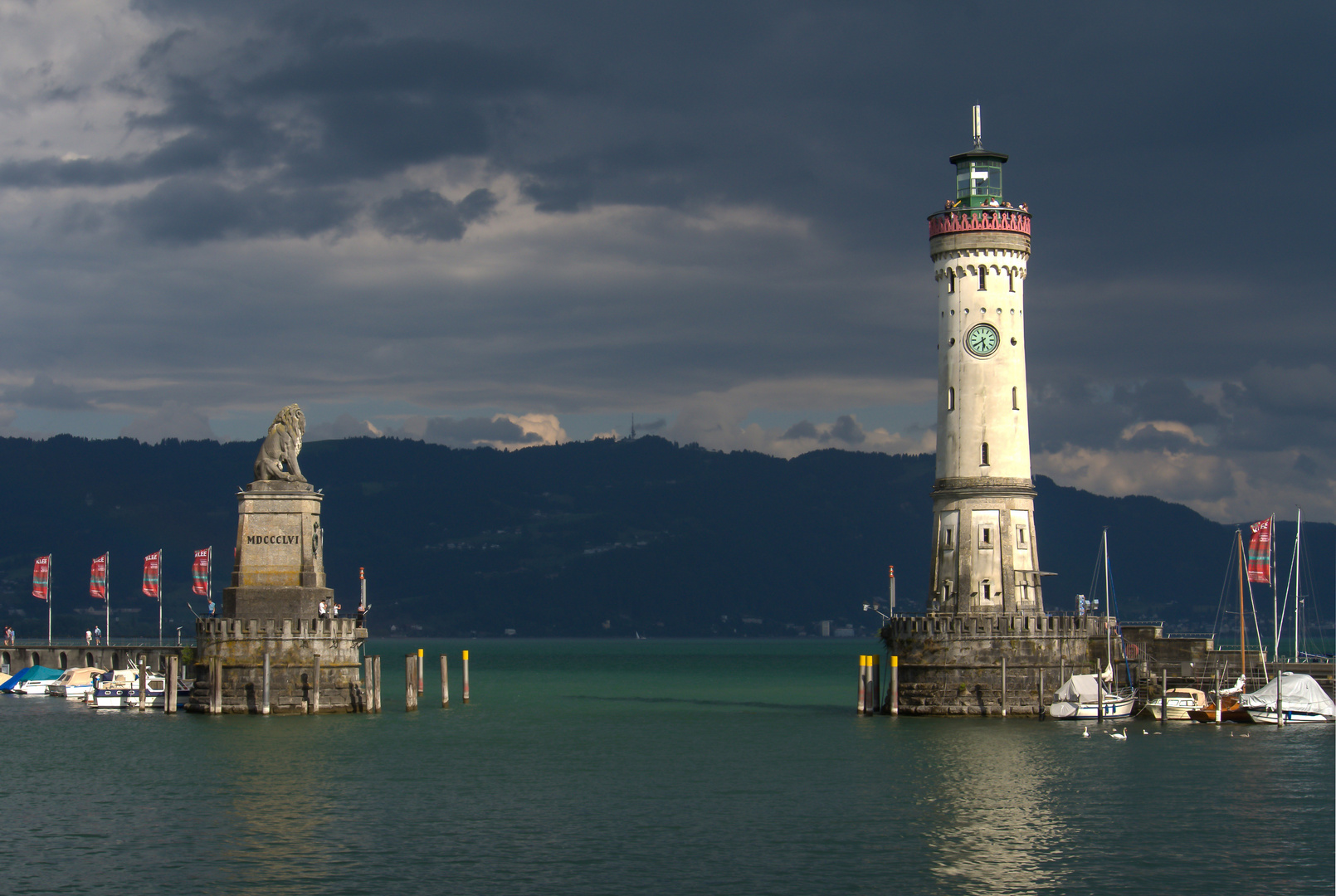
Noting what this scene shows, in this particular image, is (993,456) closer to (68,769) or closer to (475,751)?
(475,751)

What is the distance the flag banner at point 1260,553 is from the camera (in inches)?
3046

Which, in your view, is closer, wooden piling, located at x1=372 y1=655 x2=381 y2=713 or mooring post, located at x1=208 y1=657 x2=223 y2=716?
mooring post, located at x1=208 y1=657 x2=223 y2=716

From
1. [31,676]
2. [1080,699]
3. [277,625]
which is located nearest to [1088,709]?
[1080,699]

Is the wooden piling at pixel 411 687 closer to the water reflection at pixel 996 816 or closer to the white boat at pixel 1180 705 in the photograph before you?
the water reflection at pixel 996 816

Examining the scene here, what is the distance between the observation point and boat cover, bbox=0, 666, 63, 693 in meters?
117

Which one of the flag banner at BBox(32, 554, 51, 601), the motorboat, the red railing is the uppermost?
the red railing

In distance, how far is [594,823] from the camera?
50344 mm

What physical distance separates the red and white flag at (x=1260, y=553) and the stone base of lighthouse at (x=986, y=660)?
9765mm

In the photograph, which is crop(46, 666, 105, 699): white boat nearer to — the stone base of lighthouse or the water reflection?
the stone base of lighthouse

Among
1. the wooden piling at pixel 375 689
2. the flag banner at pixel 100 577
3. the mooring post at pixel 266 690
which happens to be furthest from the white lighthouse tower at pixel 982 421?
the flag banner at pixel 100 577

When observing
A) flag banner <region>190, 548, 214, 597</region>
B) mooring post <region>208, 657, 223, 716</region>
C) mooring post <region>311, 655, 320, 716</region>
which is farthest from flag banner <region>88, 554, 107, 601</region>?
mooring post <region>311, 655, 320, 716</region>

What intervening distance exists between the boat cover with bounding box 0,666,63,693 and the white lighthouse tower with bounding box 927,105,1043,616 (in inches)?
2810

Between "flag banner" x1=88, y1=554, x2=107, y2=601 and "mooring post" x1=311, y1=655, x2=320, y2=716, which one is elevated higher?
"flag banner" x1=88, y1=554, x2=107, y2=601

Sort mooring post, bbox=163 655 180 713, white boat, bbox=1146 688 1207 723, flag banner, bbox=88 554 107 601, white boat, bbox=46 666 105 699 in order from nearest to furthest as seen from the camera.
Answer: white boat, bbox=1146 688 1207 723
mooring post, bbox=163 655 180 713
white boat, bbox=46 666 105 699
flag banner, bbox=88 554 107 601
